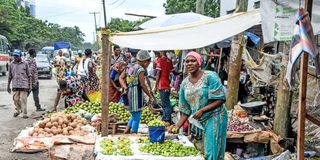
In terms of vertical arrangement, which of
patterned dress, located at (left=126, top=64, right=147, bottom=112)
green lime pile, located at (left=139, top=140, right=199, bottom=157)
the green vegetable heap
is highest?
patterned dress, located at (left=126, top=64, right=147, bottom=112)

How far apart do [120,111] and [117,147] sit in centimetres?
438

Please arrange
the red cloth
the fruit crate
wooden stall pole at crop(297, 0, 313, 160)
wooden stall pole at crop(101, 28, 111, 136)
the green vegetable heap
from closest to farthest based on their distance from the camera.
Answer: wooden stall pole at crop(297, 0, 313, 160) → wooden stall pole at crop(101, 28, 111, 136) → the fruit crate → the green vegetable heap → the red cloth

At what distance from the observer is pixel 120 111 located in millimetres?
9516

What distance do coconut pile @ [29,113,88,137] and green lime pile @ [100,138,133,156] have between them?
2.75m

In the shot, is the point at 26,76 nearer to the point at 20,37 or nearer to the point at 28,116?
the point at 28,116

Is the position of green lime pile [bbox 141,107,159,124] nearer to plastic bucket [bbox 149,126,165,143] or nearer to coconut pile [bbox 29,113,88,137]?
coconut pile [bbox 29,113,88,137]

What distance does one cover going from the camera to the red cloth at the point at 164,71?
10156 mm

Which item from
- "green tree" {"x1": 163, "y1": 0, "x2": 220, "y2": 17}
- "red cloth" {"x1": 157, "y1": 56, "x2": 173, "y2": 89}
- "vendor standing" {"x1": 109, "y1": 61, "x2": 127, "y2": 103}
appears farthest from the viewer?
"green tree" {"x1": 163, "y1": 0, "x2": 220, "y2": 17}

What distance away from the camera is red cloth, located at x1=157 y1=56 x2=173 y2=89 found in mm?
10156

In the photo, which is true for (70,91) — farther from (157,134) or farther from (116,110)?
(157,134)

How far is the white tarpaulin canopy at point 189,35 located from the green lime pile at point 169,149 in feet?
5.19

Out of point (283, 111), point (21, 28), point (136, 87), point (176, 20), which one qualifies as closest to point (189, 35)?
point (136, 87)

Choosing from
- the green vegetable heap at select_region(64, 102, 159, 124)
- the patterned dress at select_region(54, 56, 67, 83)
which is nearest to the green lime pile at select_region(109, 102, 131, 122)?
the green vegetable heap at select_region(64, 102, 159, 124)

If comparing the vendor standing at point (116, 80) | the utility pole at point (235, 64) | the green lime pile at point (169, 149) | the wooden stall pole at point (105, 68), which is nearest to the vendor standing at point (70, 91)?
the vendor standing at point (116, 80)
